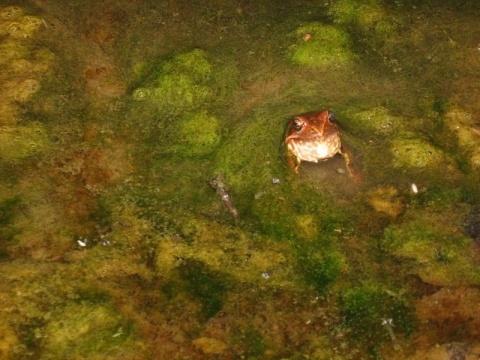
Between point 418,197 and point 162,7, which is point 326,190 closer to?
point 418,197

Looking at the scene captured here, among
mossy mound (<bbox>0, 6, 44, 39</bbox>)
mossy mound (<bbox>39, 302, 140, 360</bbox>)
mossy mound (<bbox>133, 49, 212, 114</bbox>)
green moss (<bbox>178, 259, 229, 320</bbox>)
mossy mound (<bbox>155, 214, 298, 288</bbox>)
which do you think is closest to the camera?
mossy mound (<bbox>39, 302, 140, 360</bbox>)

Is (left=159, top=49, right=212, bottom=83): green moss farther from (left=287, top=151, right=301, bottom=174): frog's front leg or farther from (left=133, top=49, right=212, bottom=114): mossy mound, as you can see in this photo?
(left=287, top=151, right=301, bottom=174): frog's front leg

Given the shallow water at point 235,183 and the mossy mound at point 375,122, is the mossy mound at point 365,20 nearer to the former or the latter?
the shallow water at point 235,183

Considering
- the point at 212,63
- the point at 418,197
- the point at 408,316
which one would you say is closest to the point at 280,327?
the point at 408,316

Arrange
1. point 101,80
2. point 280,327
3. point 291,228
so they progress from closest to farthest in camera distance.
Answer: point 280,327 → point 291,228 → point 101,80

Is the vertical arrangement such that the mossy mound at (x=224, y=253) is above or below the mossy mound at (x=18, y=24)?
below

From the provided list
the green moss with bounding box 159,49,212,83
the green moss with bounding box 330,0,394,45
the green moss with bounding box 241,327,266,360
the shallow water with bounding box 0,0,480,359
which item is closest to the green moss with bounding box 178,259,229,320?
the shallow water with bounding box 0,0,480,359

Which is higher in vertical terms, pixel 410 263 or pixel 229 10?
pixel 229 10

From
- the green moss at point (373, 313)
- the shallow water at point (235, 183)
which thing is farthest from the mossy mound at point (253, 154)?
the green moss at point (373, 313)
